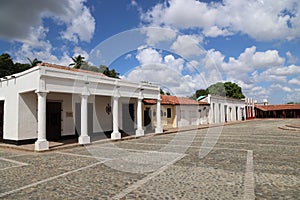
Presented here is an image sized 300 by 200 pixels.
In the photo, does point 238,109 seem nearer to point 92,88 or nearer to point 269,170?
point 92,88

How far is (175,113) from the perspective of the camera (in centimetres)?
2467

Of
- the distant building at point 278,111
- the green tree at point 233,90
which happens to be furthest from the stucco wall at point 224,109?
the green tree at point 233,90

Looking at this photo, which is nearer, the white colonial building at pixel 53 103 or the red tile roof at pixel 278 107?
the white colonial building at pixel 53 103

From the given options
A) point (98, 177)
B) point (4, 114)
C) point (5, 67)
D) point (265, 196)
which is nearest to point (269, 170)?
point (265, 196)

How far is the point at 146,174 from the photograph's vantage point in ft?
20.1

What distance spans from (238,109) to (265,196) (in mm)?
38828

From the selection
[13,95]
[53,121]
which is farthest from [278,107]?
[13,95]

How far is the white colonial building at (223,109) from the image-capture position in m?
31.4

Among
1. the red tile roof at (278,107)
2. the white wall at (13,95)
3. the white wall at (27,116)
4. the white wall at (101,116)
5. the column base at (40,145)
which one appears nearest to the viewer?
the column base at (40,145)

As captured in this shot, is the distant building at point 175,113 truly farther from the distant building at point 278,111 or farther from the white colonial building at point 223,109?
the distant building at point 278,111

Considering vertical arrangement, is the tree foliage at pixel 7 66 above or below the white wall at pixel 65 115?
above

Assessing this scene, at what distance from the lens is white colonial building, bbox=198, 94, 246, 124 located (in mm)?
31422

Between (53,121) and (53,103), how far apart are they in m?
0.99

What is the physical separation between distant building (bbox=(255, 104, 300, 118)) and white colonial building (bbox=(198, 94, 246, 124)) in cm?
939
